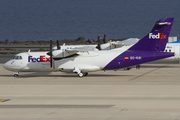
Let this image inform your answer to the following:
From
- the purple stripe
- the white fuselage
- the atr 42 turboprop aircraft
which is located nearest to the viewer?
the purple stripe

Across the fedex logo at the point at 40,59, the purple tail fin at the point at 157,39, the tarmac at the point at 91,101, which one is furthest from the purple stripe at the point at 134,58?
the fedex logo at the point at 40,59

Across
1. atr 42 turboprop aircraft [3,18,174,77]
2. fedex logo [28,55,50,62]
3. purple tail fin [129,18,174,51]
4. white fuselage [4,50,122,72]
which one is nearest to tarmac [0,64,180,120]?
atr 42 turboprop aircraft [3,18,174,77]

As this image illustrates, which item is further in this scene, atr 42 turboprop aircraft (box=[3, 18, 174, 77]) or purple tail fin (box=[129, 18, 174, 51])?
purple tail fin (box=[129, 18, 174, 51])

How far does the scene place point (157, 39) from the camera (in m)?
33.8

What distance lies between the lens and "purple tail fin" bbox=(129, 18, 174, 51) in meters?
33.6

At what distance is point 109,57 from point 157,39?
5.31 m

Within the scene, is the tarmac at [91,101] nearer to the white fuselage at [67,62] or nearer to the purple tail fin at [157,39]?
the white fuselage at [67,62]

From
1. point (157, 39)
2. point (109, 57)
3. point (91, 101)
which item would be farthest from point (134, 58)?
point (91, 101)

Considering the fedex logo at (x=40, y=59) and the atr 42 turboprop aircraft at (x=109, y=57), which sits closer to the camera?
the atr 42 turboprop aircraft at (x=109, y=57)

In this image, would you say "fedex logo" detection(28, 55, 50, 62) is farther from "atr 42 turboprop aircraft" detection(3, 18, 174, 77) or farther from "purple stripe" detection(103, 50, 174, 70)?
"purple stripe" detection(103, 50, 174, 70)

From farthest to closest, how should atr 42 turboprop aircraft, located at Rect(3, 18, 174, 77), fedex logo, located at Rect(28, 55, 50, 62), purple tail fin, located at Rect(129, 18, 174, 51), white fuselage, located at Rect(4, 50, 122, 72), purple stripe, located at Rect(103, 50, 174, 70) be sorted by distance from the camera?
fedex logo, located at Rect(28, 55, 50, 62) < white fuselage, located at Rect(4, 50, 122, 72) < purple tail fin, located at Rect(129, 18, 174, 51) < atr 42 turboprop aircraft, located at Rect(3, 18, 174, 77) < purple stripe, located at Rect(103, 50, 174, 70)

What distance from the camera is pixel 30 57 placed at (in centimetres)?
3519

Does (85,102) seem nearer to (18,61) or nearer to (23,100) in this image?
(23,100)

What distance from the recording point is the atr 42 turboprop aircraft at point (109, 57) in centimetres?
3331
